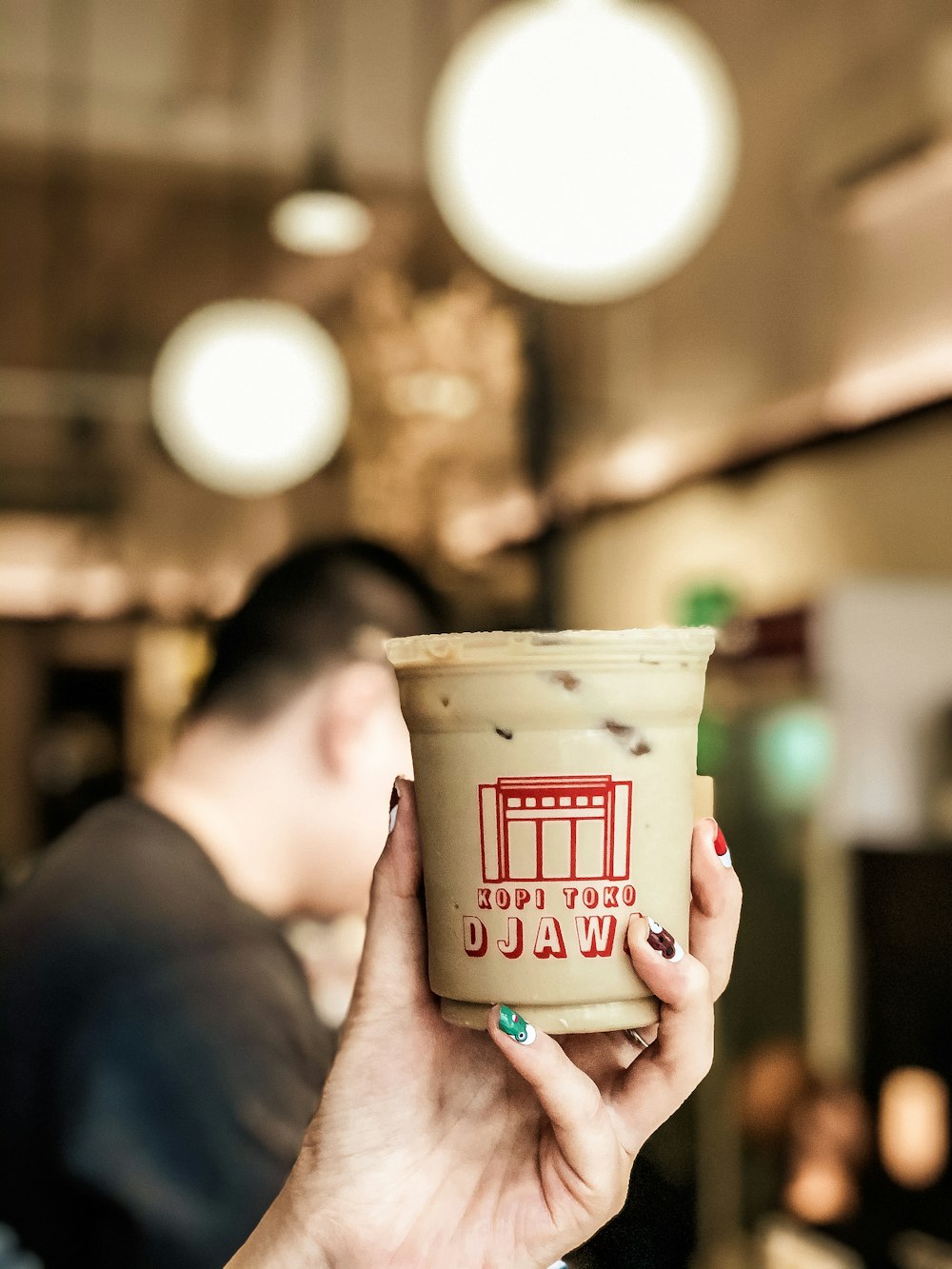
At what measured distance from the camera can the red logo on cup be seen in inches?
27.6

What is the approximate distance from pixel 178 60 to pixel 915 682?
4031 millimetres

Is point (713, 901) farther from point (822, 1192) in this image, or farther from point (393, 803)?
point (822, 1192)

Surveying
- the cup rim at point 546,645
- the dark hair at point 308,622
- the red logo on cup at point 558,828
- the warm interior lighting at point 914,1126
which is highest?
the dark hair at point 308,622

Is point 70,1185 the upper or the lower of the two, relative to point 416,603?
lower

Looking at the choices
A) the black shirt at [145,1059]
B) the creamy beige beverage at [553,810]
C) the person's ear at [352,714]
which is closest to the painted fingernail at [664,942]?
the creamy beige beverage at [553,810]

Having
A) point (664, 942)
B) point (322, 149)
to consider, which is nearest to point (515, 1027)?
point (664, 942)

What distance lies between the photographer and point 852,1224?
9.86ft

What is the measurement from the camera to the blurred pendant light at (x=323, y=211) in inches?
175

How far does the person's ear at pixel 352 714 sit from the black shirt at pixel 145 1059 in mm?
201

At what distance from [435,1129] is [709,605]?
12.5 feet

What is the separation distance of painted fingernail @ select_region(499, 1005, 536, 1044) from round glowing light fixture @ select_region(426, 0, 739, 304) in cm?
194

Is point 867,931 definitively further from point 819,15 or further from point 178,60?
point 178,60

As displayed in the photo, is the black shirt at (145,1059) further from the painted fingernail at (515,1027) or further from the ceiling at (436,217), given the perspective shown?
the ceiling at (436,217)

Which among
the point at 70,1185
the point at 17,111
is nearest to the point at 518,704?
the point at 70,1185
